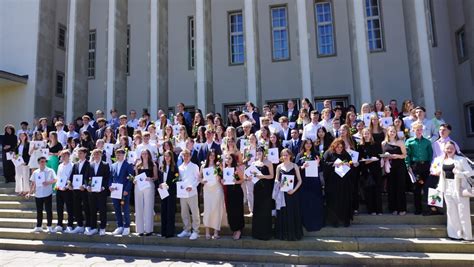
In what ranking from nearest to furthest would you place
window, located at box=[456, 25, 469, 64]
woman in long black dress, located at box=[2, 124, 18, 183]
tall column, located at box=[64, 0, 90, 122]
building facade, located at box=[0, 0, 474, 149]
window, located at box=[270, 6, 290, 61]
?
Answer: woman in long black dress, located at box=[2, 124, 18, 183] < building facade, located at box=[0, 0, 474, 149] < window, located at box=[456, 25, 469, 64] < tall column, located at box=[64, 0, 90, 122] < window, located at box=[270, 6, 290, 61]

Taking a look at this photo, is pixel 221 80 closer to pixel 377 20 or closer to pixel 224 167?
pixel 377 20

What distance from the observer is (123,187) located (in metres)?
7.86

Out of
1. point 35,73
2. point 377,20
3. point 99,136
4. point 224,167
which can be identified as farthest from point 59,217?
point 377,20

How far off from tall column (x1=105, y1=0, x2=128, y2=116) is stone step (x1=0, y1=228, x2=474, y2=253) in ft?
28.0

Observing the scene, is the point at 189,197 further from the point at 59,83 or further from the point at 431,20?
the point at 431,20

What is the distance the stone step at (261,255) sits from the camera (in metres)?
6.07

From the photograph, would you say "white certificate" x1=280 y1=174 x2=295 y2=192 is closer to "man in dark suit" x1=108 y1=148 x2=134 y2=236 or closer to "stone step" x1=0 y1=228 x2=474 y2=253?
"stone step" x1=0 y1=228 x2=474 y2=253

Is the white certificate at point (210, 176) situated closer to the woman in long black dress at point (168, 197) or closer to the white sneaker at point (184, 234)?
the woman in long black dress at point (168, 197)

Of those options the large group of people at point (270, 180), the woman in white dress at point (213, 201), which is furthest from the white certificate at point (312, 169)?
the woman in white dress at point (213, 201)

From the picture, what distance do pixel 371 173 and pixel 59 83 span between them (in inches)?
651

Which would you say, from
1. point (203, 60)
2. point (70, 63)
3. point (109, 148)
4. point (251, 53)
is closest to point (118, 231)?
point (109, 148)

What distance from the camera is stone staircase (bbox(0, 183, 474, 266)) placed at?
247 inches

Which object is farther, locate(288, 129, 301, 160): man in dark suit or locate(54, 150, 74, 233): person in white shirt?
locate(54, 150, 74, 233): person in white shirt

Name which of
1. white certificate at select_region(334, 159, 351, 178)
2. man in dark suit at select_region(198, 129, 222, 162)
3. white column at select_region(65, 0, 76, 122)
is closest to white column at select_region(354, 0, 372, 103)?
white certificate at select_region(334, 159, 351, 178)
